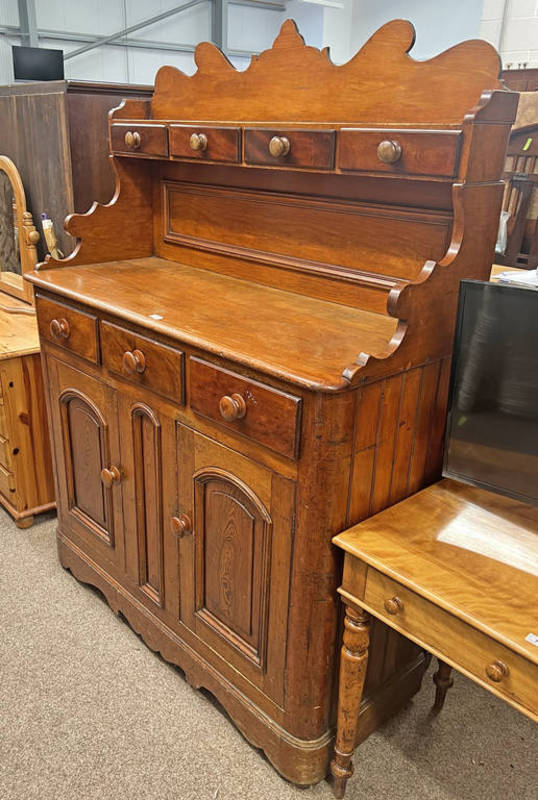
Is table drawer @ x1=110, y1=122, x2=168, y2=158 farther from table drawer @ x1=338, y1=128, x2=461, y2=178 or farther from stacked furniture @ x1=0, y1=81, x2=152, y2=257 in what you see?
table drawer @ x1=338, y1=128, x2=461, y2=178

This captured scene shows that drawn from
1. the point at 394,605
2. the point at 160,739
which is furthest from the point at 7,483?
the point at 394,605

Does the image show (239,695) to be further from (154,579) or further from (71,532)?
(71,532)

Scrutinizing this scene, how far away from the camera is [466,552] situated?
124cm

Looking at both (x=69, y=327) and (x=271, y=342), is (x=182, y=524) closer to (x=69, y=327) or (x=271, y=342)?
(x=271, y=342)

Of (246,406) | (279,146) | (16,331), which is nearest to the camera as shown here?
(246,406)

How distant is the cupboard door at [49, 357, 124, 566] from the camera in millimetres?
1844

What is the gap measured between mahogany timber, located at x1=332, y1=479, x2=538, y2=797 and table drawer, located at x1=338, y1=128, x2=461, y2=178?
680 millimetres

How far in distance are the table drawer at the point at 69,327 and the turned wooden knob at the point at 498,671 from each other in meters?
1.21

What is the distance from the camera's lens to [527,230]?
3.27 m

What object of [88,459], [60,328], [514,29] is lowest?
[88,459]

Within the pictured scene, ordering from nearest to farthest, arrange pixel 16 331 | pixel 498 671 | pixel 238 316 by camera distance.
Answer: pixel 498 671
pixel 238 316
pixel 16 331

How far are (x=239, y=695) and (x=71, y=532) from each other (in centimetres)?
87

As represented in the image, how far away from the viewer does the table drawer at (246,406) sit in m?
1.24

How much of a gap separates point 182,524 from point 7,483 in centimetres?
116
